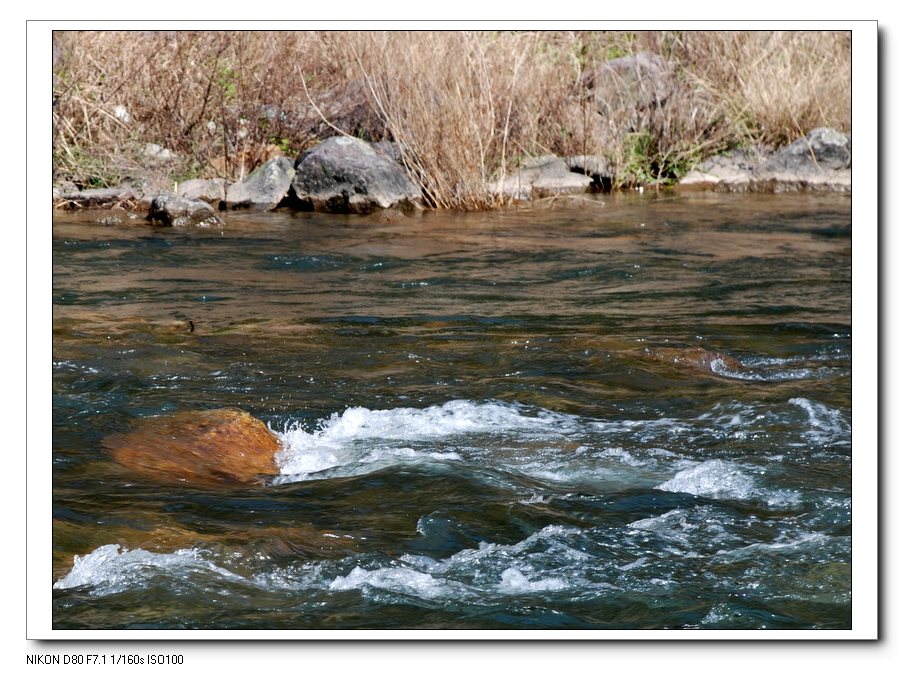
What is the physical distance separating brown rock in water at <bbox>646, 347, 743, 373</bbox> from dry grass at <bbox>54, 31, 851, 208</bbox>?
5444 millimetres

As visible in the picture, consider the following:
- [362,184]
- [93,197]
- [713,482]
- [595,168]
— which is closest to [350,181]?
[362,184]

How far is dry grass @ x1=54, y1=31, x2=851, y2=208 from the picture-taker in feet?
34.8

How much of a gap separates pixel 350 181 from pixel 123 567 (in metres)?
8.15

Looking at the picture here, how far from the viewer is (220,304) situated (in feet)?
22.1

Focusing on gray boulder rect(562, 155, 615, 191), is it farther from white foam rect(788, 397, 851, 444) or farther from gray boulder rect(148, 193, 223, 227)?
white foam rect(788, 397, 851, 444)

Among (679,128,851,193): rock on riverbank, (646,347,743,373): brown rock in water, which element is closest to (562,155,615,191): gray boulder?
(679,128,851,193): rock on riverbank

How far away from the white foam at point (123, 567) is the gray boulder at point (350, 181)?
7.92 m

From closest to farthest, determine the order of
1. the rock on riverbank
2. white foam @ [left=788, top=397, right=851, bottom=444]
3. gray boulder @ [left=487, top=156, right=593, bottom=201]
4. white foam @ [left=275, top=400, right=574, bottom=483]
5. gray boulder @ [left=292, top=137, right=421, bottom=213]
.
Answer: white foam @ [left=275, top=400, right=574, bottom=483]
white foam @ [left=788, top=397, right=851, bottom=444]
gray boulder @ [left=292, top=137, right=421, bottom=213]
gray boulder @ [left=487, top=156, right=593, bottom=201]
the rock on riverbank

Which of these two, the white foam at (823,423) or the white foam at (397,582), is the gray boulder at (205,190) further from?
the white foam at (397,582)

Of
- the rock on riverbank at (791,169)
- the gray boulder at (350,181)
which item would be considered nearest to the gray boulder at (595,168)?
the rock on riverbank at (791,169)

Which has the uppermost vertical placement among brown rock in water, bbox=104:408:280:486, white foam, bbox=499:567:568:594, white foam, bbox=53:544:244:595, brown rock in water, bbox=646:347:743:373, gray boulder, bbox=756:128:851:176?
gray boulder, bbox=756:128:851:176

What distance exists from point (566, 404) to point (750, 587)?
69.3 inches

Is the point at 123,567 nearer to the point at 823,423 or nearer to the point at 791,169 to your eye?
the point at 823,423

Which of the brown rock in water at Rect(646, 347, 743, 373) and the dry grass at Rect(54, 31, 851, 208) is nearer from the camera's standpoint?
the brown rock in water at Rect(646, 347, 743, 373)
